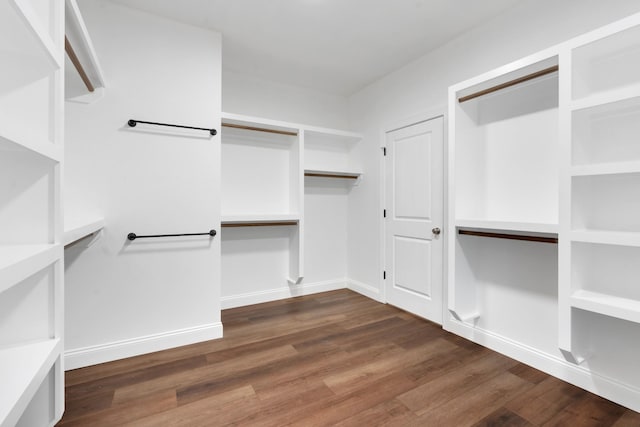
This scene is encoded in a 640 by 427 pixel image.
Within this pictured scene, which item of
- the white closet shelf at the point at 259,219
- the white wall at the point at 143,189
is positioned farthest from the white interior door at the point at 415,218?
the white wall at the point at 143,189

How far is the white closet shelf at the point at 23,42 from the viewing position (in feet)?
2.36

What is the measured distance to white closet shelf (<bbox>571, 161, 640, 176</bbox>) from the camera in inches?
55.3

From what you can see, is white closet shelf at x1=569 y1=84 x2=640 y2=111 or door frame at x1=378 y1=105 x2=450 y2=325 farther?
door frame at x1=378 y1=105 x2=450 y2=325

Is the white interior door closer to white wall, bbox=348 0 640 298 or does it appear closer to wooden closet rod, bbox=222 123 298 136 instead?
white wall, bbox=348 0 640 298

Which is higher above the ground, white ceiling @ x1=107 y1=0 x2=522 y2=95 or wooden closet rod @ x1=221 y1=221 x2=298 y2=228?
white ceiling @ x1=107 y1=0 x2=522 y2=95

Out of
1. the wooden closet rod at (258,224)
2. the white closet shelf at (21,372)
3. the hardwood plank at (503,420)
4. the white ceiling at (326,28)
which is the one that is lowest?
the hardwood plank at (503,420)

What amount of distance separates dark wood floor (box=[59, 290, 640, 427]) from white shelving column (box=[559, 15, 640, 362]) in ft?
1.33

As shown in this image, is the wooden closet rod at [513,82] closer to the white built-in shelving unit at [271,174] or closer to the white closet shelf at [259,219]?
the white built-in shelving unit at [271,174]

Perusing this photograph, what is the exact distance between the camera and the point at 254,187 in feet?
11.1

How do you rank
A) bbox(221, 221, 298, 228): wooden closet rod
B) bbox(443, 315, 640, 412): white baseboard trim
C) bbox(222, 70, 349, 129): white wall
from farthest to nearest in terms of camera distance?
bbox(222, 70, 349, 129): white wall < bbox(221, 221, 298, 228): wooden closet rod < bbox(443, 315, 640, 412): white baseboard trim

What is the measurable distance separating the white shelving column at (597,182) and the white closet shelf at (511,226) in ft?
0.44

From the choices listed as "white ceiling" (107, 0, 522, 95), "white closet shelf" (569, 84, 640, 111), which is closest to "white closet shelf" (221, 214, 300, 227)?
"white ceiling" (107, 0, 522, 95)

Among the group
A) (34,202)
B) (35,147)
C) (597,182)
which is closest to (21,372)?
(34,202)

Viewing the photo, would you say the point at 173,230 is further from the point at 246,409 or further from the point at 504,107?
the point at 504,107
